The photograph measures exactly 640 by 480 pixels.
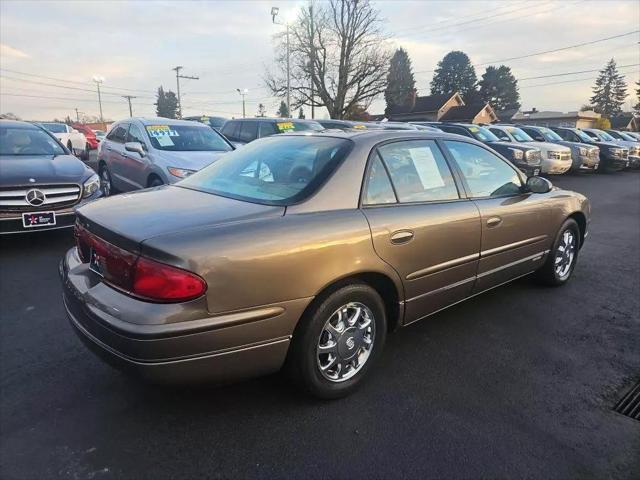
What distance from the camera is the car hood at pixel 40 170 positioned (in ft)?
16.9

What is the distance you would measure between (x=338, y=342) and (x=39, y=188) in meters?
4.36

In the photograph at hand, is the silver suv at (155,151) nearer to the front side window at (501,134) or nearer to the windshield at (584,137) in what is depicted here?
the front side window at (501,134)

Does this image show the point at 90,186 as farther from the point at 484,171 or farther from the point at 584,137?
the point at 584,137

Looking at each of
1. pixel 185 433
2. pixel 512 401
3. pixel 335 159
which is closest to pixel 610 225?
pixel 512 401

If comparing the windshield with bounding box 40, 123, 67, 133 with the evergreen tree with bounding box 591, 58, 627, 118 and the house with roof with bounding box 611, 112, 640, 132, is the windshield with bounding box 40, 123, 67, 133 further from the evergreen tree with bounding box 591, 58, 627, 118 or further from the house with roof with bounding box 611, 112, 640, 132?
the evergreen tree with bounding box 591, 58, 627, 118

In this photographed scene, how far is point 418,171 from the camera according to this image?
10.4 feet

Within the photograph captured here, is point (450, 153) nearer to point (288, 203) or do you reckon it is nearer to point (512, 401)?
point (288, 203)

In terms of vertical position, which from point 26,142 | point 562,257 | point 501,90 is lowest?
point 562,257

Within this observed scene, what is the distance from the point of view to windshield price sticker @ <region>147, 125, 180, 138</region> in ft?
25.3

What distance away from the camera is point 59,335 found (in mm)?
3361

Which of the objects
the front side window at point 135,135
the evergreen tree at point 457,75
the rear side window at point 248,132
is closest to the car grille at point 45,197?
the front side window at point 135,135

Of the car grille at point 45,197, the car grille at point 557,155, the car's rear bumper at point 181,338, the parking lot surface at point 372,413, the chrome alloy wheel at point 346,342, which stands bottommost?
the parking lot surface at point 372,413

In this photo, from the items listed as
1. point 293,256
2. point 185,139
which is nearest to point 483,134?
point 185,139

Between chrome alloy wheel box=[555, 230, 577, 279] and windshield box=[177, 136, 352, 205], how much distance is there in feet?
9.36
